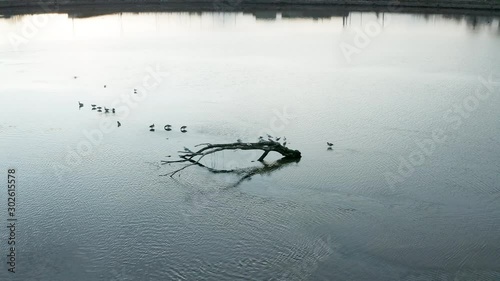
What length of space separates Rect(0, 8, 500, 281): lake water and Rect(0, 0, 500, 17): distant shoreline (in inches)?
451

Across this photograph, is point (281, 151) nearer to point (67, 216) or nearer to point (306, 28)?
point (67, 216)

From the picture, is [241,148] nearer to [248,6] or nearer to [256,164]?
[256,164]

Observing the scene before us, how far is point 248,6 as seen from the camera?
28.7m

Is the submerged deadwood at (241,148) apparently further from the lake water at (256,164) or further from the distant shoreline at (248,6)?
the distant shoreline at (248,6)

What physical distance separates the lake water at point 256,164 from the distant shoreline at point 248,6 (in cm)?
1146

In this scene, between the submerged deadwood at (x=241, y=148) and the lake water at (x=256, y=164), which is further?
the submerged deadwood at (x=241, y=148)

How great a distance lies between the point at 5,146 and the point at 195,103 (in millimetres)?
3493

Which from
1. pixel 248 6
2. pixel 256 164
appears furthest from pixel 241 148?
pixel 248 6

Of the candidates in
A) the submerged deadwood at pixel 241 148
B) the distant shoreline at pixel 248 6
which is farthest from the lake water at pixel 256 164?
the distant shoreline at pixel 248 6

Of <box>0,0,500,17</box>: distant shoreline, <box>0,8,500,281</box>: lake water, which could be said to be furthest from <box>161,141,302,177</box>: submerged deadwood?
<box>0,0,500,17</box>: distant shoreline

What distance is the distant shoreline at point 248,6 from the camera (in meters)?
25.9

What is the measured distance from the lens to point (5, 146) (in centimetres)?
819

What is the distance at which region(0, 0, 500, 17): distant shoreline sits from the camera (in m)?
25.9

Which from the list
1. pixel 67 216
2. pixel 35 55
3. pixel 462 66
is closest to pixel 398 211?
pixel 67 216
